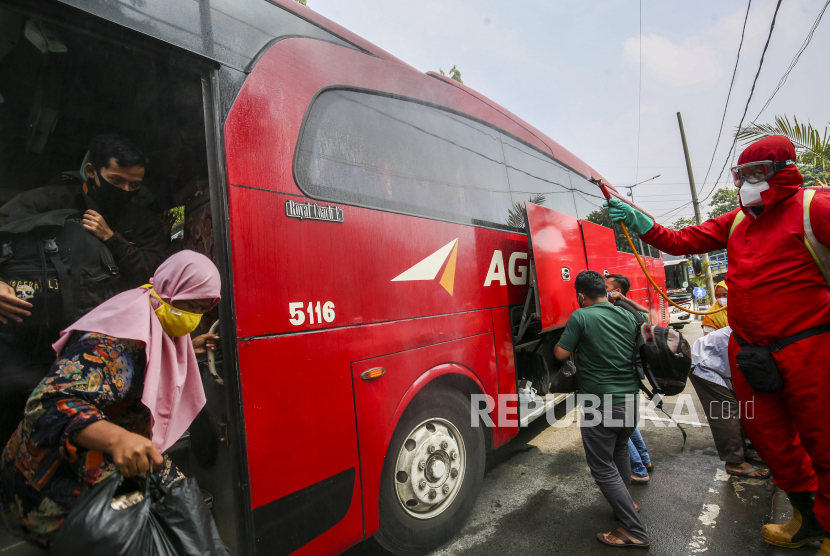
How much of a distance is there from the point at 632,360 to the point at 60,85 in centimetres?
380

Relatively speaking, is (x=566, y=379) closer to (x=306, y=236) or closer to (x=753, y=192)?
(x=753, y=192)

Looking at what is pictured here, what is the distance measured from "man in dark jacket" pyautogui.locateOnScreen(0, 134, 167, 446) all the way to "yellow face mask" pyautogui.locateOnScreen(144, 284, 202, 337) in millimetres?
569

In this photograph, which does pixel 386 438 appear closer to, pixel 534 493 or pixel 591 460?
pixel 591 460

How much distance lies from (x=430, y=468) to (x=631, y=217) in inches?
90.8

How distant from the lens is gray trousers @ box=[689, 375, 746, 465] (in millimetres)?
3557

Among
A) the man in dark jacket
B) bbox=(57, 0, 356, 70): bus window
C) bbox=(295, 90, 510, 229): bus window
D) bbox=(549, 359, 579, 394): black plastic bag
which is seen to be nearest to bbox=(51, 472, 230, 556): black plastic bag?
the man in dark jacket

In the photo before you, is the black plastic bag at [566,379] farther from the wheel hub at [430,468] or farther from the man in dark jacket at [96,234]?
the man in dark jacket at [96,234]

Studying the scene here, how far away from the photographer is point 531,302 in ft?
12.8

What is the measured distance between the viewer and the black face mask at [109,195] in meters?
2.05

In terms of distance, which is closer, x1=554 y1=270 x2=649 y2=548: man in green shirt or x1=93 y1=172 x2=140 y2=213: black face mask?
x1=93 y1=172 x2=140 y2=213: black face mask

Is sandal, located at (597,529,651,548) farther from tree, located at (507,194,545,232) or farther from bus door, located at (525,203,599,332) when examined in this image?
tree, located at (507,194,545,232)

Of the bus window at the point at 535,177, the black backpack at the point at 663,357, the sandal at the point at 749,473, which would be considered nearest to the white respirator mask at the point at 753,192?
the black backpack at the point at 663,357

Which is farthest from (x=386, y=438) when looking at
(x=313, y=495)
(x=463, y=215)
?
(x=463, y=215)

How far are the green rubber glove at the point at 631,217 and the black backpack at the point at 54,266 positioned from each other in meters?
3.17
